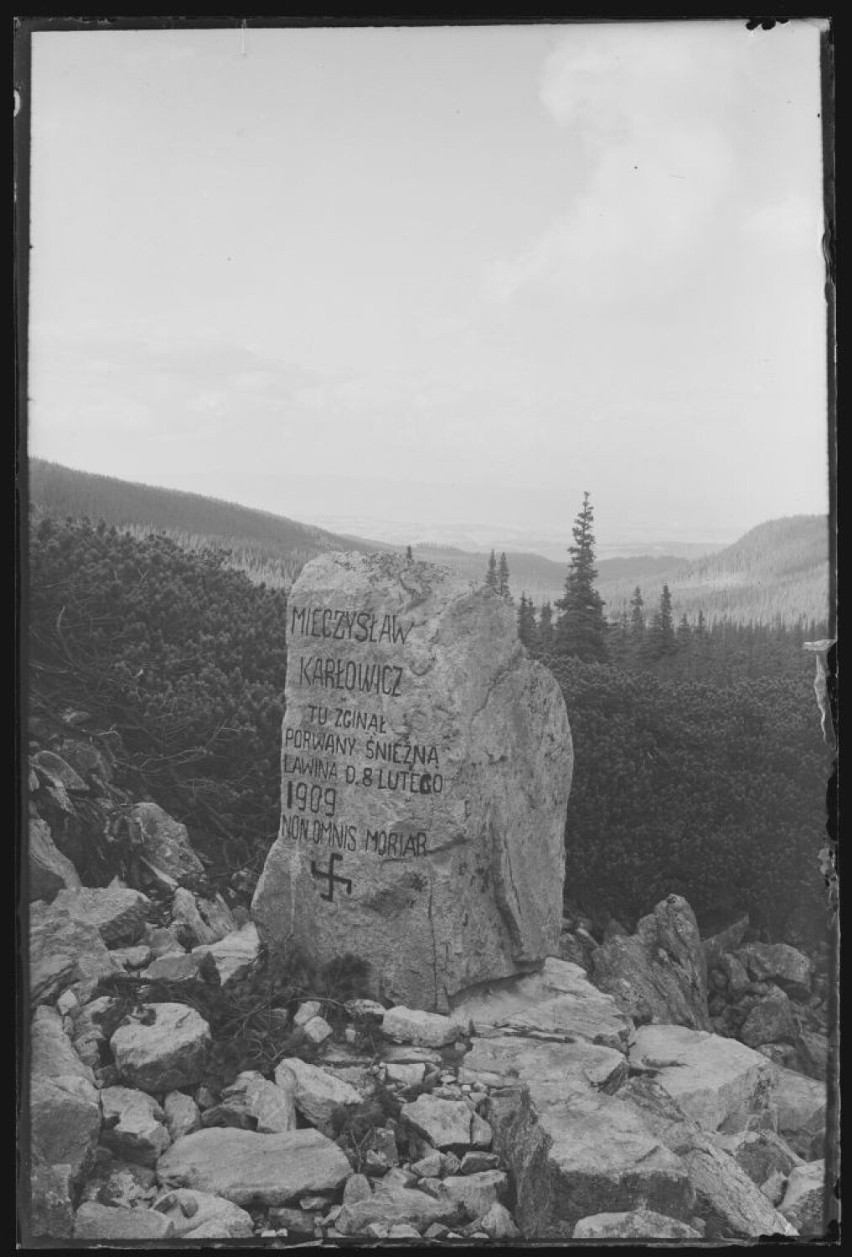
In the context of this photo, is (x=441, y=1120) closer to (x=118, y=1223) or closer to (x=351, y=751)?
(x=118, y=1223)

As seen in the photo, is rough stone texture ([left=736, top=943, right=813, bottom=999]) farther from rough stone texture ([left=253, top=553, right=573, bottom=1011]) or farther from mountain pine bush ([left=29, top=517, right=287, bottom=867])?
mountain pine bush ([left=29, top=517, right=287, bottom=867])

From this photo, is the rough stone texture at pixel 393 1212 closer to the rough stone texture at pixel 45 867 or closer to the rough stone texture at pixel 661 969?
the rough stone texture at pixel 45 867

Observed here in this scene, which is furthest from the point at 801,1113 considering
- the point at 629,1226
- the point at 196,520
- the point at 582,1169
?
the point at 196,520

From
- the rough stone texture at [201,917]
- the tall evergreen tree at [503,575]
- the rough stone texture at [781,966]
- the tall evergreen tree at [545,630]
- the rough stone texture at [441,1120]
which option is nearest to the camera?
the rough stone texture at [441,1120]

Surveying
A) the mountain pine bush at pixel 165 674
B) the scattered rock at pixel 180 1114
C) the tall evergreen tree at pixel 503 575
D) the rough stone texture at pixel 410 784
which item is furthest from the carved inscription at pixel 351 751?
the tall evergreen tree at pixel 503 575

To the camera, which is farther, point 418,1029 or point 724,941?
point 724,941

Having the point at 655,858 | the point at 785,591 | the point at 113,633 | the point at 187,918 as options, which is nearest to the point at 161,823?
the point at 187,918
